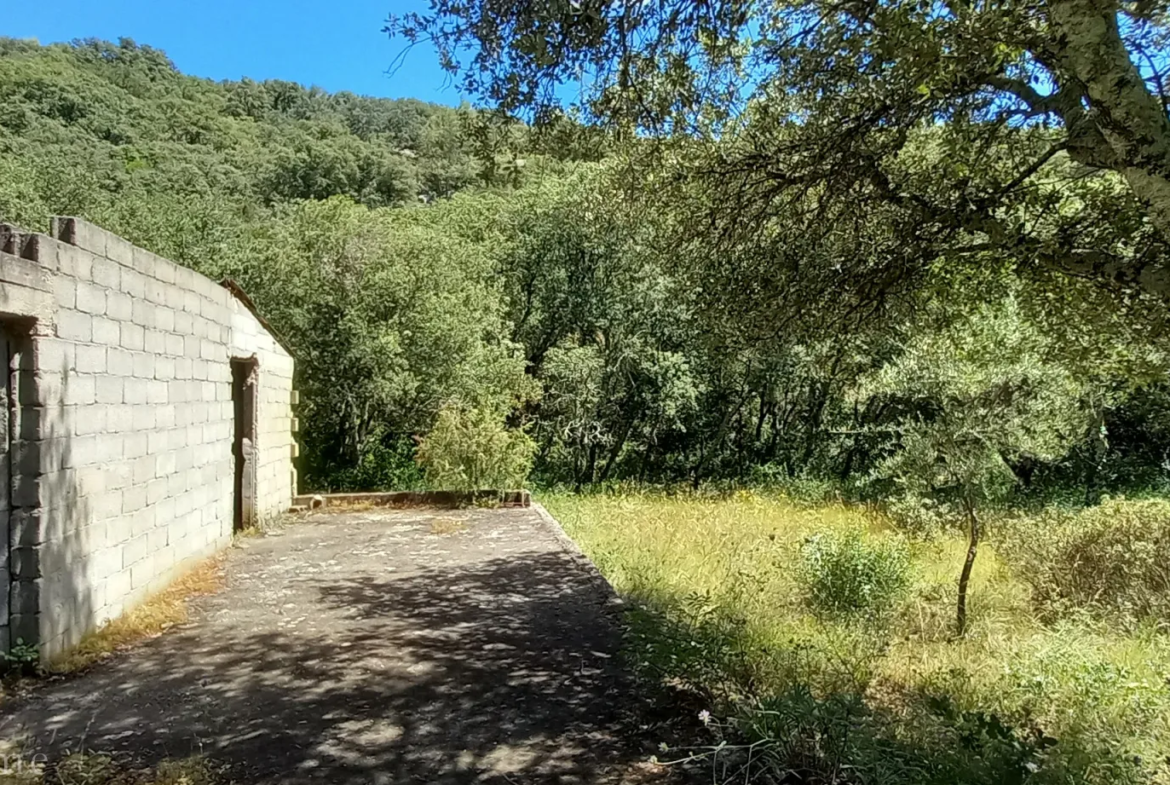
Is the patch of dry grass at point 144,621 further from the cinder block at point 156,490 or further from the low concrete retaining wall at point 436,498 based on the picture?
the low concrete retaining wall at point 436,498

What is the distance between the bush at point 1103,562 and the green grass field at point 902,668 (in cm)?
22

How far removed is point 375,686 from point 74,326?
315 centimetres

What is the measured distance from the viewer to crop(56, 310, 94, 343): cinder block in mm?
4543

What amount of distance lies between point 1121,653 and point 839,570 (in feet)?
8.13

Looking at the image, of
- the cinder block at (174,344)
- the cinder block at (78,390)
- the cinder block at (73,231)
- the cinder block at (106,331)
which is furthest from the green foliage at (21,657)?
the cinder block at (174,344)

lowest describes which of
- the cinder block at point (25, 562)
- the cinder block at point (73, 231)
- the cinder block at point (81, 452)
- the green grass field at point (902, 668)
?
the green grass field at point (902, 668)

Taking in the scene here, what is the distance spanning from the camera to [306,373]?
14.6 m

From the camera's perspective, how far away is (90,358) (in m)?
4.93

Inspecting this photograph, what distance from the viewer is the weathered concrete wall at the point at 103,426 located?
4.22 metres

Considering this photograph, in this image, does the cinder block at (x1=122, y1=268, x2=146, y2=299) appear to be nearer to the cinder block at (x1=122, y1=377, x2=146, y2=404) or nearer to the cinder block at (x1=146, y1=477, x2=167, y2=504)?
the cinder block at (x1=122, y1=377, x2=146, y2=404)

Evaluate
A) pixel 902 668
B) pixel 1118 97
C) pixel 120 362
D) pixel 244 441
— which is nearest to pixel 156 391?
pixel 120 362

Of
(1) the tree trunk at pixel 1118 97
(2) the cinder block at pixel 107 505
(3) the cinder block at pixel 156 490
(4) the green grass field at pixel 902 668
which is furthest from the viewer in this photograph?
(3) the cinder block at pixel 156 490

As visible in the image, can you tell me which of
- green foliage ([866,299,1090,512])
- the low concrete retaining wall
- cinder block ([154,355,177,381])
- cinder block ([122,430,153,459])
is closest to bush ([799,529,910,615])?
green foliage ([866,299,1090,512])

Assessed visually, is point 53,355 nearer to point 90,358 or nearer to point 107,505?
point 90,358
